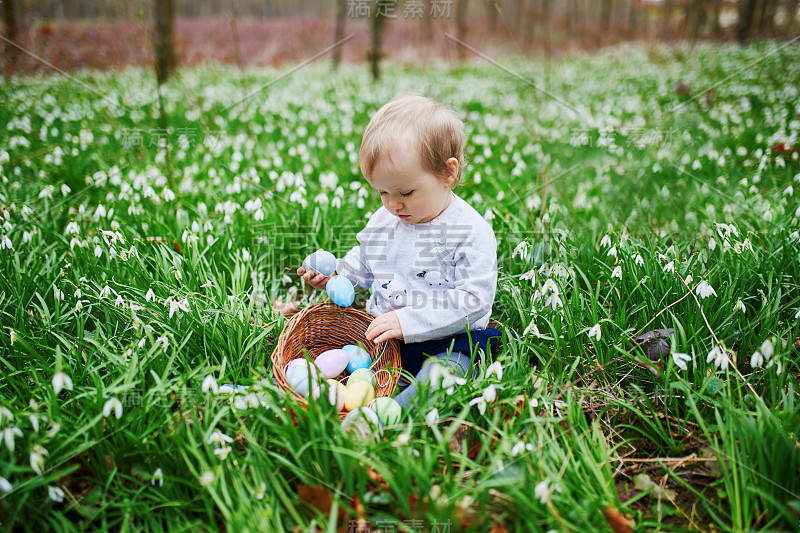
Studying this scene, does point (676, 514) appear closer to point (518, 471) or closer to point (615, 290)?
point (518, 471)

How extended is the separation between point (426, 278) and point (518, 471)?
97 cm

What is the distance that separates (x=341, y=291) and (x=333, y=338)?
1.29 ft

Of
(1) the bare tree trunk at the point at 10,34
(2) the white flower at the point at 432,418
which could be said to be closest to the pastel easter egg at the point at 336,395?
(2) the white flower at the point at 432,418

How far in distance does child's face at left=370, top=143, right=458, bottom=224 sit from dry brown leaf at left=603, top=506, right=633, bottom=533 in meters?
1.28

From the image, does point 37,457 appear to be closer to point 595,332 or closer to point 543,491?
point 543,491

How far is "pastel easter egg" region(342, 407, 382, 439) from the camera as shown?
1737 mm

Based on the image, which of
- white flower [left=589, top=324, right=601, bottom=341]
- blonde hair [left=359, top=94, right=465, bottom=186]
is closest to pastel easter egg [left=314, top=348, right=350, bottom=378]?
blonde hair [left=359, top=94, right=465, bottom=186]

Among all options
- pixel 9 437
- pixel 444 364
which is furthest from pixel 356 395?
pixel 9 437

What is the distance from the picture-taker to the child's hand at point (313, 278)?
2.39 m

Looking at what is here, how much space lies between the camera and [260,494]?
5.00ft

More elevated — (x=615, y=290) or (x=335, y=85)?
(x=335, y=85)

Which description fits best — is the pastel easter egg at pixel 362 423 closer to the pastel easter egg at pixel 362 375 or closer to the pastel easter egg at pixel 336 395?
the pastel easter egg at pixel 336 395

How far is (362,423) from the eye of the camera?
1781mm

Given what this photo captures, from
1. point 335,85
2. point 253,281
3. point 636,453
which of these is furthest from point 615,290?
point 335,85
